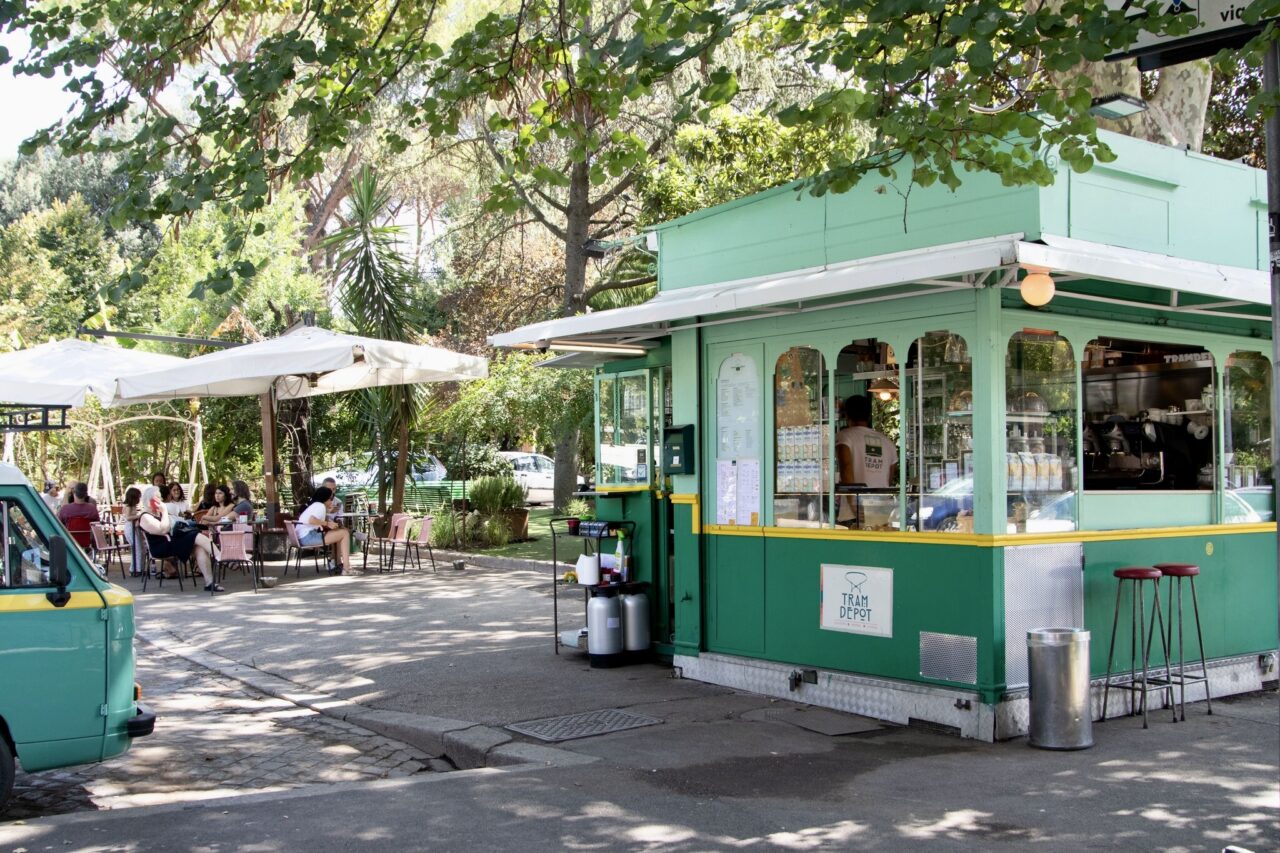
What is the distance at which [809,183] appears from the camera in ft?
25.8

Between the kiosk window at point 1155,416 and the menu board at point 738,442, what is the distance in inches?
98.7

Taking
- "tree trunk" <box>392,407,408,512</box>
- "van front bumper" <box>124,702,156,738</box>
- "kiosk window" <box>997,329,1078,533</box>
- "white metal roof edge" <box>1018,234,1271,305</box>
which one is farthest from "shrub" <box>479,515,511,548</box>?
"van front bumper" <box>124,702,156,738</box>

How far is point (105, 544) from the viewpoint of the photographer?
17.0 metres

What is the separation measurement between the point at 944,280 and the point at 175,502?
13.6 metres

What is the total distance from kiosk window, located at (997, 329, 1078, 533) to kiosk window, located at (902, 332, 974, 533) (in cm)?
26

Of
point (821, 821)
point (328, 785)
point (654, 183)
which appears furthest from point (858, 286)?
point (654, 183)

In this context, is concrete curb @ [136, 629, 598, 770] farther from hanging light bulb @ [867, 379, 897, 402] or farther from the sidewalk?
hanging light bulb @ [867, 379, 897, 402]

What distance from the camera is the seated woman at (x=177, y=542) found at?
15.4 m

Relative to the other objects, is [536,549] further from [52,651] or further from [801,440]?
[52,651]

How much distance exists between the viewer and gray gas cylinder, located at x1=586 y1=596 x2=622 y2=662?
32.5 ft

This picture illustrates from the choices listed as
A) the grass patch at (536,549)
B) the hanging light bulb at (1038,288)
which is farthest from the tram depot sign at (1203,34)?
the grass patch at (536,549)

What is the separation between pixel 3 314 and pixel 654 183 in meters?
19.2

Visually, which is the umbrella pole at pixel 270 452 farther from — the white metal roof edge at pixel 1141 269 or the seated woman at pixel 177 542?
the white metal roof edge at pixel 1141 269

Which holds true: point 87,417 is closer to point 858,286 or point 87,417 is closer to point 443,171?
point 443,171
